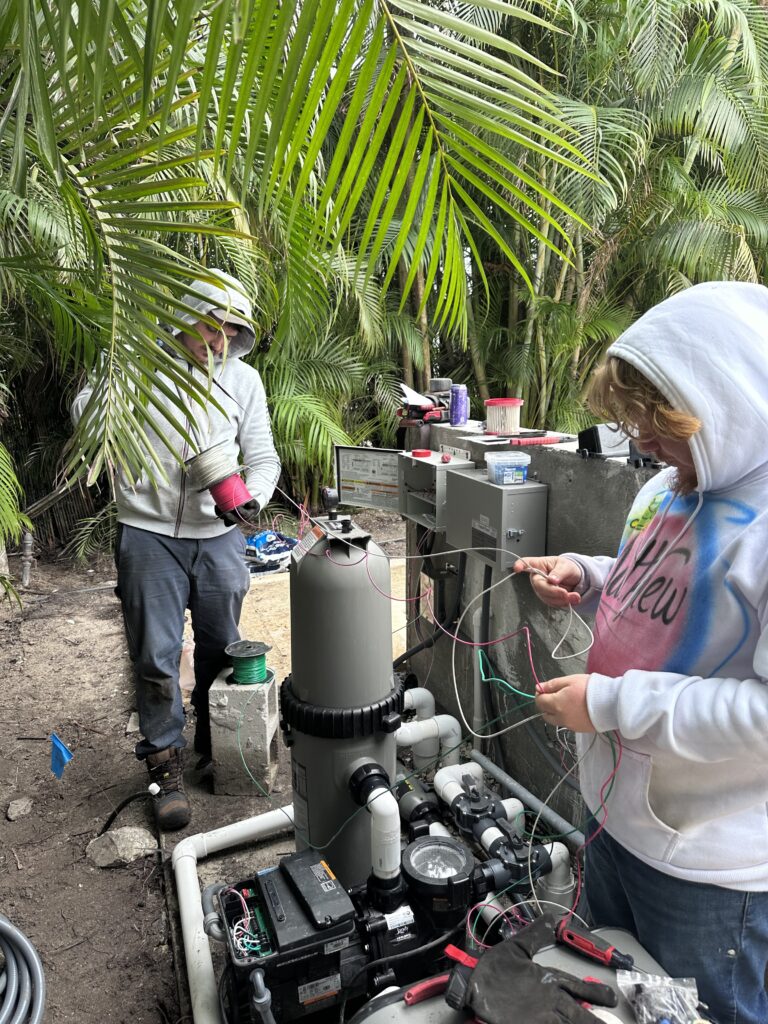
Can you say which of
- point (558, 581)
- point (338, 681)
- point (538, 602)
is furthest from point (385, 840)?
point (538, 602)

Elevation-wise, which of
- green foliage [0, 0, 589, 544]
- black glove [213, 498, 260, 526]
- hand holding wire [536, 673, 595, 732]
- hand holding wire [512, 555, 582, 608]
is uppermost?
green foliage [0, 0, 589, 544]

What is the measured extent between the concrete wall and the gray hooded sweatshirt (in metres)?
0.63

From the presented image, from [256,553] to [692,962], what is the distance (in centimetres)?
411

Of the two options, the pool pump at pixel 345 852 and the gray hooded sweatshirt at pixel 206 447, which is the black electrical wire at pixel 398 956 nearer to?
the pool pump at pixel 345 852

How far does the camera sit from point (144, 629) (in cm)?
217

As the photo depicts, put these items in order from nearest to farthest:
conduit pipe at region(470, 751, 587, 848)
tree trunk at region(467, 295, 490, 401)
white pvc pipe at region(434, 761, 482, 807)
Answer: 1. conduit pipe at region(470, 751, 587, 848)
2. white pvc pipe at region(434, 761, 482, 807)
3. tree trunk at region(467, 295, 490, 401)

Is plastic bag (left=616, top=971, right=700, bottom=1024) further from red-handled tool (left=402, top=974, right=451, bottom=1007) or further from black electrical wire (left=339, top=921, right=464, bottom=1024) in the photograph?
black electrical wire (left=339, top=921, right=464, bottom=1024)

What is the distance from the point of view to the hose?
139cm

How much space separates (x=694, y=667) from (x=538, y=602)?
1050 mm

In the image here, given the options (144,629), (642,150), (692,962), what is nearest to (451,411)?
(144,629)

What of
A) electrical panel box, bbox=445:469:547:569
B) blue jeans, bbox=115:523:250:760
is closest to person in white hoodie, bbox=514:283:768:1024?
electrical panel box, bbox=445:469:547:569

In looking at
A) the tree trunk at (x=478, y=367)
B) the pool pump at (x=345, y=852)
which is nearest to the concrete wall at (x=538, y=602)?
the pool pump at (x=345, y=852)

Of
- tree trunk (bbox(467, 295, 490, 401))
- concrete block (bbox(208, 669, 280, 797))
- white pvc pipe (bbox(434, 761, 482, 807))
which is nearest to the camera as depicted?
white pvc pipe (bbox(434, 761, 482, 807))

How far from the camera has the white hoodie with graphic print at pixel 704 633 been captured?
0.81m
